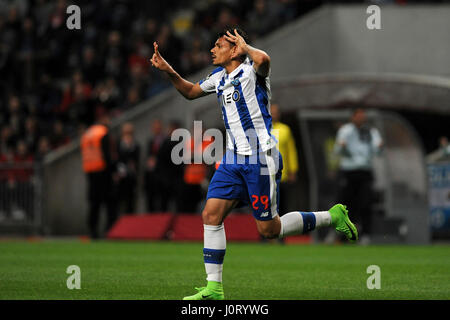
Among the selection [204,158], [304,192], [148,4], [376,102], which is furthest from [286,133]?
[148,4]

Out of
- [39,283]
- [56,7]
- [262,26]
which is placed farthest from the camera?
[56,7]

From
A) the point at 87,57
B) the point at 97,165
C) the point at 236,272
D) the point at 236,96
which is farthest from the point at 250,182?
the point at 87,57

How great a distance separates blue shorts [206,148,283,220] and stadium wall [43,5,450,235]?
12428 millimetres

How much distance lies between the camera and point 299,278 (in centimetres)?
932

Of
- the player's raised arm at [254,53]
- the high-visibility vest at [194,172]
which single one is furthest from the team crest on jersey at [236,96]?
the high-visibility vest at [194,172]

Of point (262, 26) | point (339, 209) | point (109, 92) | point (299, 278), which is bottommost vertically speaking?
point (299, 278)

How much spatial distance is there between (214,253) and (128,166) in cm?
1171

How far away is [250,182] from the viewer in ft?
25.0

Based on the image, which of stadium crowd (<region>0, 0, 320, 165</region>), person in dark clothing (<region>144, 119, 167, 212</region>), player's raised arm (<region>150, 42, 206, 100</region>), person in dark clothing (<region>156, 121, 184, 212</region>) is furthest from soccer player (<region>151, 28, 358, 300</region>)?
stadium crowd (<region>0, 0, 320, 165</region>)

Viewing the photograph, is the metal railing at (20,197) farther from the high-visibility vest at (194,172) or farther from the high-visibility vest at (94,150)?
the high-visibility vest at (194,172)

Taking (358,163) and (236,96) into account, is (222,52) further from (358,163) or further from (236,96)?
(358,163)

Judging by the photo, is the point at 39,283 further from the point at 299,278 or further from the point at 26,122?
the point at 26,122

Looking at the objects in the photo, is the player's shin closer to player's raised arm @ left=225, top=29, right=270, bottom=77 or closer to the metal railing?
player's raised arm @ left=225, top=29, right=270, bottom=77

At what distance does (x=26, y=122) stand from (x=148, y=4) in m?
5.81
